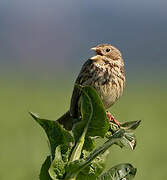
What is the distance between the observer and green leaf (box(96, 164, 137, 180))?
3.92ft

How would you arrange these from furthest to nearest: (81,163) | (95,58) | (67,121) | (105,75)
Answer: (105,75)
(95,58)
(67,121)
(81,163)

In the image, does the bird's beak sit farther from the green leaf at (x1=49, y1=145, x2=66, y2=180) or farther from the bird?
the green leaf at (x1=49, y1=145, x2=66, y2=180)

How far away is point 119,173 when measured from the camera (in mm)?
1207

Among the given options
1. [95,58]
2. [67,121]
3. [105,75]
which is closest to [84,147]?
[67,121]

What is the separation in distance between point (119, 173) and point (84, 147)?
87 millimetres

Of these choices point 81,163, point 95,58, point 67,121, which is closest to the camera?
point 81,163

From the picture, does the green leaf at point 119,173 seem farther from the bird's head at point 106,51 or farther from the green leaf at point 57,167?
the bird's head at point 106,51

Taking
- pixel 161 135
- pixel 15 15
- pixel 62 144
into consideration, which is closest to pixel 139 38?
pixel 15 15

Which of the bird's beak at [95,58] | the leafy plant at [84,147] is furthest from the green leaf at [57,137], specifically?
the bird's beak at [95,58]

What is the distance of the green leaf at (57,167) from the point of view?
1133 mm

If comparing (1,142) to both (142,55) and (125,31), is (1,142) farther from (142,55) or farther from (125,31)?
(125,31)

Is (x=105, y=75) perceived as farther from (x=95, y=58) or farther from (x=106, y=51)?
(x=95, y=58)

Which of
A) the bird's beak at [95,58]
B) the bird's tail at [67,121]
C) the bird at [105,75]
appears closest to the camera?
the bird's tail at [67,121]

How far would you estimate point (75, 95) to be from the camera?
11.2 ft
